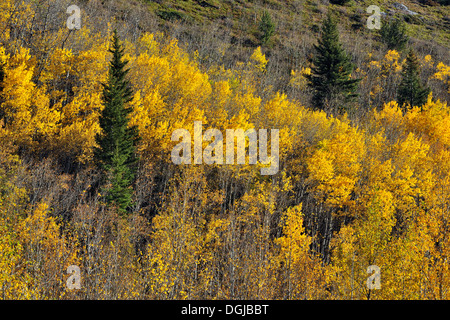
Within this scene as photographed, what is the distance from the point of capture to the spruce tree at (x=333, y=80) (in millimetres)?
45656

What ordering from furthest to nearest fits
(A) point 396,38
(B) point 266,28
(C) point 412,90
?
(B) point 266,28
(A) point 396,38
(C) point 412,90

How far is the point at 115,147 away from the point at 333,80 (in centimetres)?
3177

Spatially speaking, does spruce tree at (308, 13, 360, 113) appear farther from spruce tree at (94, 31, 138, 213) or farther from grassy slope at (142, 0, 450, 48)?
grassy slope at (142, 0, 450, 48)

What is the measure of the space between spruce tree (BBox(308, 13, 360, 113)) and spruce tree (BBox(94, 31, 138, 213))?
27891 mm

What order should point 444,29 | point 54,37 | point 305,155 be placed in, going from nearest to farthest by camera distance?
point 305,155
point 54,37
point 444,29

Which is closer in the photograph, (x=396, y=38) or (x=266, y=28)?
(x=396, y=38)

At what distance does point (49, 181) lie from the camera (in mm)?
27281

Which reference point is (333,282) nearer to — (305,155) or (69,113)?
(305,155)

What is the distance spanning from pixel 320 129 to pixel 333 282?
798 inches

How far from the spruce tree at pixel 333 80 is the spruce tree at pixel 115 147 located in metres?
27.9

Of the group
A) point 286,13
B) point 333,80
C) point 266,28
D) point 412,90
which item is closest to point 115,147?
point 333,80

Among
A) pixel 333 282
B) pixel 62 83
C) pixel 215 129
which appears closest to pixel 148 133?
pixel 215 129

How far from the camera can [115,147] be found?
29094 millimetres

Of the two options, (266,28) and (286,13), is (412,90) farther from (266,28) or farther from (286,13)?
(286,13)
